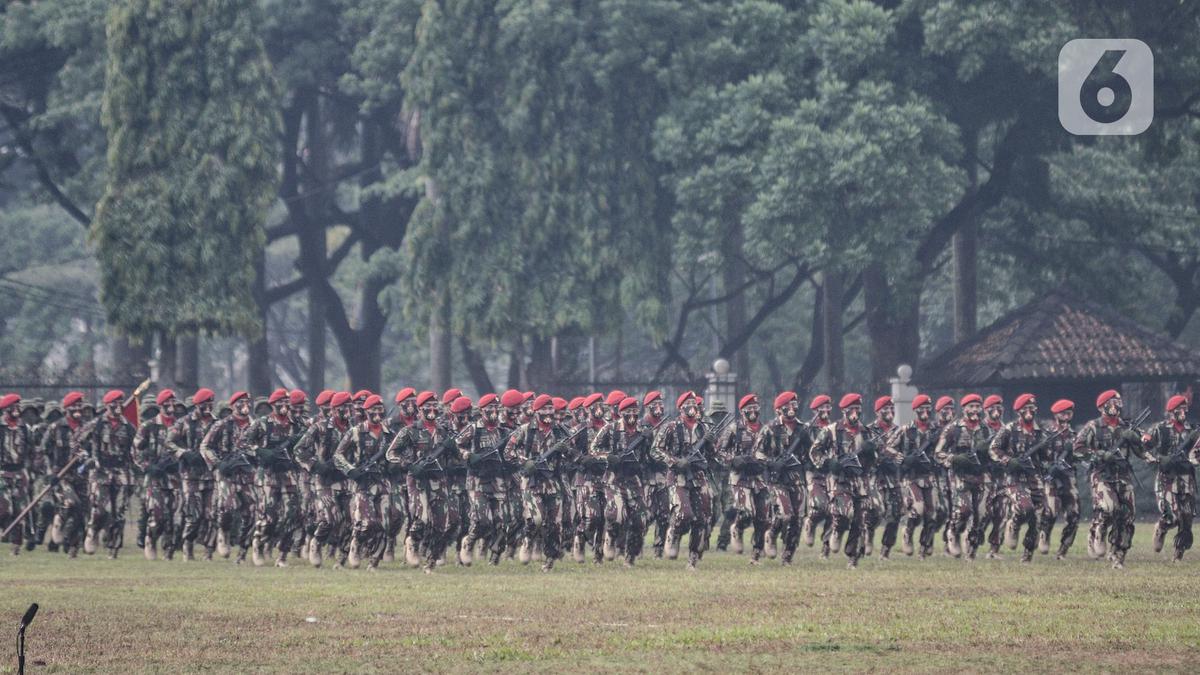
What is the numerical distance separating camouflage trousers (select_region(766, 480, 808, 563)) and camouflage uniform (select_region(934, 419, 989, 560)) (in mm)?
2016

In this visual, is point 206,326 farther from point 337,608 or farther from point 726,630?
point 726,630

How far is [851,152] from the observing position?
38.2 meters

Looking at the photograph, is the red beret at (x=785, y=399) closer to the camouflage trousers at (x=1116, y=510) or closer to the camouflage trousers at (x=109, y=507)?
the camouflage trousers at (x=1116, y=510)

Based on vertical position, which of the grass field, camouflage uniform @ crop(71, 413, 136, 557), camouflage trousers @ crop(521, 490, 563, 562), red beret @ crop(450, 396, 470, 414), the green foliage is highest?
the green foliage

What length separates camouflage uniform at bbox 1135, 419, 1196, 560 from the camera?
75.9 feet

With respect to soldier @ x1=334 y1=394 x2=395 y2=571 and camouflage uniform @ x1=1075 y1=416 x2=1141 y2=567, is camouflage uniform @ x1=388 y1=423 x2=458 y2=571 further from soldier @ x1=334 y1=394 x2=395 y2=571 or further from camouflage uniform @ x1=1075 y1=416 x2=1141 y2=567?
camouflage uniform @ x1=1075 y1=416 x2=1141 y2=567

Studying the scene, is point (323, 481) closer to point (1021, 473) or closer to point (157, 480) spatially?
point (157, 480)

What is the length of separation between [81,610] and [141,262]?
20.6 m

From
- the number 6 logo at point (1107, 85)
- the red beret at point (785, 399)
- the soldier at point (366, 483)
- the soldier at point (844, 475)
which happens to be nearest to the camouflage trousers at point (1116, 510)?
the soldier at point (844, 475)

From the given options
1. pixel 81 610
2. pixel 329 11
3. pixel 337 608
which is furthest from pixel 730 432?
pixel 329 11

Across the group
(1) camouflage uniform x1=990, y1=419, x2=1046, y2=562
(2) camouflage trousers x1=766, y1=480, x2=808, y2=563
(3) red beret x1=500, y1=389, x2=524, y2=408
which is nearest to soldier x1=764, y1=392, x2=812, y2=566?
(2) camouflage trousers x1=766, y1=480, x2=808, y2=563

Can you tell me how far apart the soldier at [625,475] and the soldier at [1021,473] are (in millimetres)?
4236

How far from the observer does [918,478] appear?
24.3 m

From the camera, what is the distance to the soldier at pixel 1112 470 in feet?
74.6
